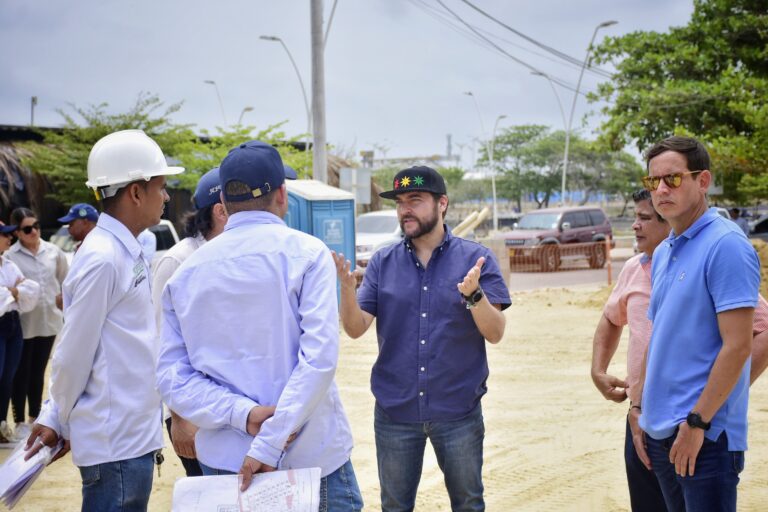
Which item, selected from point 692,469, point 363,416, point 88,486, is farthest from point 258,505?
point 363,416

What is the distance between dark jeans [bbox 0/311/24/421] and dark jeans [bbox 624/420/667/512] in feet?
16.9

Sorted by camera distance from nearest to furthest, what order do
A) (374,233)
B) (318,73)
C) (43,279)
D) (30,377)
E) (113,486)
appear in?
(113,486) → (30,377) → (43,279) → (318,73) → (374,233)

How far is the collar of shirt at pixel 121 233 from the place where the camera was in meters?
3.17

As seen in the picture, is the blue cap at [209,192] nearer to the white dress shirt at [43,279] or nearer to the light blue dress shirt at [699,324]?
the light blue dress shirt at [699,324]

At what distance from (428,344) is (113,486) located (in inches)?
60.1

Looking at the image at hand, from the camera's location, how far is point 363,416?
24.2ft

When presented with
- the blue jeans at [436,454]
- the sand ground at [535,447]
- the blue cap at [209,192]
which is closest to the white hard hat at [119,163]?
the blue cap at [209,192]

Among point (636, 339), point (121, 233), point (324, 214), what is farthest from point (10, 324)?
point (324, 214)

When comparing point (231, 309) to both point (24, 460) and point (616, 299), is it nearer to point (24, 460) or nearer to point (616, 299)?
point (24, 460)

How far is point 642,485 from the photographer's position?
11.6 ft

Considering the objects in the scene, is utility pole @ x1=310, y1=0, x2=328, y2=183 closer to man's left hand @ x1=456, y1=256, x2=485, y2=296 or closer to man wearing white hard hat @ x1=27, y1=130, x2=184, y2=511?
man's left hand @ x1=456, y1=256, x2=485, y2=296

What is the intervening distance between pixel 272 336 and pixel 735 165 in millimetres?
16849

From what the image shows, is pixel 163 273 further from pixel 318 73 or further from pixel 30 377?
pixel 318 73

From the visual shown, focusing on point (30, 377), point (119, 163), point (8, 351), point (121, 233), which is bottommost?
point (30, 377)
